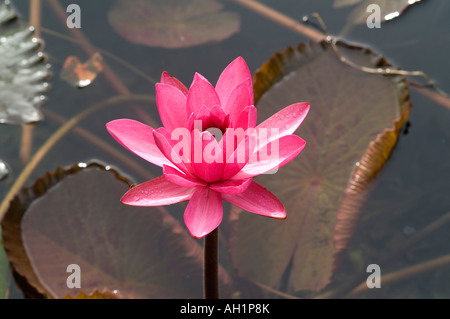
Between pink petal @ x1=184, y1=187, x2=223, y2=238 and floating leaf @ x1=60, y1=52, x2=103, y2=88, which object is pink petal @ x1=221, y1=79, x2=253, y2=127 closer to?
pink petal @ x1=184, y1=187, x2=223, y2=238

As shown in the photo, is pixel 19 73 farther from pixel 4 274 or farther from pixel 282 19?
pixel 282 19

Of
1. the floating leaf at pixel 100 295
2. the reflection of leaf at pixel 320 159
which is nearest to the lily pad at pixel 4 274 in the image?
the floating leaf at pixel 100 295

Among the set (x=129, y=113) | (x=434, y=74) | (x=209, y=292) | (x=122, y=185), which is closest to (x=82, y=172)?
(x=122, y=185)

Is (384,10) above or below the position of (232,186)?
above

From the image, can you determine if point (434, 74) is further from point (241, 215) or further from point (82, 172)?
point (82, 172)

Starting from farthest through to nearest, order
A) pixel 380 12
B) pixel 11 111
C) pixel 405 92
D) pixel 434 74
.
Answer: pixel 380 12
pixel 434 74
pixel 11 111
pixel 405 92

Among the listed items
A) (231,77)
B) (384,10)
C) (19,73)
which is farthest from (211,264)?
(384,10)

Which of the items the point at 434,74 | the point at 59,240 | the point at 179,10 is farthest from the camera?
the point at 179,10
